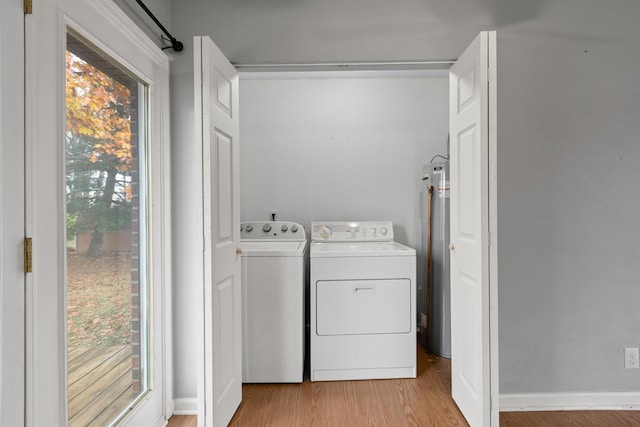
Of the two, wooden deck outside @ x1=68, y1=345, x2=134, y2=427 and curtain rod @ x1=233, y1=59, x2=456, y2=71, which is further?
curtain rod @ x1=233, y1=59, x2=456, y2=71

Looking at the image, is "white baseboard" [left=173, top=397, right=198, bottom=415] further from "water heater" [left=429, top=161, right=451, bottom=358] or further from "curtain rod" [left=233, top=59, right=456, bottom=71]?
"curtain rod" [left=233, top=59, right=456, bottom=71]

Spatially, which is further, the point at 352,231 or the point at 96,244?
the point at 352,231

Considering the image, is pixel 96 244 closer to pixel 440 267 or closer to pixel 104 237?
pixel 104 237

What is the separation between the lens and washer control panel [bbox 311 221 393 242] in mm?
2869

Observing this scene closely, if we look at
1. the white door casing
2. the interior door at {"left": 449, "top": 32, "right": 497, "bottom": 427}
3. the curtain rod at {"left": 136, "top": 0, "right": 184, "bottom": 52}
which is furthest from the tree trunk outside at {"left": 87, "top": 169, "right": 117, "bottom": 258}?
the interior door at {"left": 449, "top": 32, "right": 497, "bottom": 427}

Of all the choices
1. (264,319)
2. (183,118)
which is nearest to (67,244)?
(183,118)

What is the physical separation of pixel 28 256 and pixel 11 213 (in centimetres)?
14

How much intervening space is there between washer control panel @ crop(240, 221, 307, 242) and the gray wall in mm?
1511

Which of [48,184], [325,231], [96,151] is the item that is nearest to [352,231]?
[325,231]

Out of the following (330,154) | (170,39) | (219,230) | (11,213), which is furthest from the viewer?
(330,154)

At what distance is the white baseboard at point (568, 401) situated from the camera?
6.31ft

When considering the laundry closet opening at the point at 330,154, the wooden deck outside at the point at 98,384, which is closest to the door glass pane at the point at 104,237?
the wooden deck outside at the point at 98,384

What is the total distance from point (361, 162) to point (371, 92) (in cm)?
66

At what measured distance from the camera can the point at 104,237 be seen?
1396 mm
